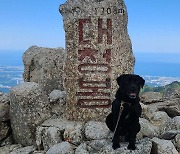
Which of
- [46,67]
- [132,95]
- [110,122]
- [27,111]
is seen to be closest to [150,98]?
[46,67]

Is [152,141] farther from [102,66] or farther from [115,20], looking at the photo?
[115,20]

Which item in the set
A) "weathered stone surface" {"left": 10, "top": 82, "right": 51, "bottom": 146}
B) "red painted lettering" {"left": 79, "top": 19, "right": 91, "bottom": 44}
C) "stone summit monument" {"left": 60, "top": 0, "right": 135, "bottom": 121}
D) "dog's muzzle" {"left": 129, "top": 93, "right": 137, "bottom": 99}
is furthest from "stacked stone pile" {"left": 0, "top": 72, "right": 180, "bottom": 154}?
"red painted lettering" {"left": 79, "top": 19, "right": 91, "bottom": 44}

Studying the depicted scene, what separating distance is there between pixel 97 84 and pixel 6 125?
3212 mm

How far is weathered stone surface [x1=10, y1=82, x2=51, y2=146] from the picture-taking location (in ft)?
38.4

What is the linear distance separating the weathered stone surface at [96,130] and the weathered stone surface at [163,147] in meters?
1.32

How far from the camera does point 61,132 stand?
11.3 meters

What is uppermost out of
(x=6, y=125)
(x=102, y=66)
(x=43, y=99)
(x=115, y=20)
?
(x=115, y=20)

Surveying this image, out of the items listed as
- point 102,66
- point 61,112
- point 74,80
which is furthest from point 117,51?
point 61,112

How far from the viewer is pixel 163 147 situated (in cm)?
980

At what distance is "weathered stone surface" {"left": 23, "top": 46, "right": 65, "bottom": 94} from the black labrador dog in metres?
Result: 4.94

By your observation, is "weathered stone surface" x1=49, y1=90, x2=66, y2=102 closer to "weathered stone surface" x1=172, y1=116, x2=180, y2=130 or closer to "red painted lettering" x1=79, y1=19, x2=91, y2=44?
"red painted lettering" x1=79, y1=19, x2=91, y2=44

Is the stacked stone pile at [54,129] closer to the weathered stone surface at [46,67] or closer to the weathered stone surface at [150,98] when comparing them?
the weathered stone surface at [46,67]

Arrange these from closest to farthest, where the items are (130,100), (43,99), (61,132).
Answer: (130,100), (61,132), (43,99)

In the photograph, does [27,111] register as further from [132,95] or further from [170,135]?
[170,135]
